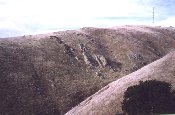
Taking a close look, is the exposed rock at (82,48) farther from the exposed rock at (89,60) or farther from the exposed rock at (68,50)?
the exposed rock at (68,50)

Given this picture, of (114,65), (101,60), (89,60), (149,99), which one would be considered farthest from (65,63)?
(149,99)

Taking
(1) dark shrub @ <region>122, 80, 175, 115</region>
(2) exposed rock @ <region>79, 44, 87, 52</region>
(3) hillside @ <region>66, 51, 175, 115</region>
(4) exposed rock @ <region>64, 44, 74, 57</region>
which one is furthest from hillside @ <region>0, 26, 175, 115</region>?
(1) dark shrub @ <region>122, 80, 175, 115</region>

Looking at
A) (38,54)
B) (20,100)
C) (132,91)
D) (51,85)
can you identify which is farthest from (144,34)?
(132,91)

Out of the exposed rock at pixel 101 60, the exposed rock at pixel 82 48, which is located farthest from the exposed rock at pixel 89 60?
the exposed rock at pixel 82 48

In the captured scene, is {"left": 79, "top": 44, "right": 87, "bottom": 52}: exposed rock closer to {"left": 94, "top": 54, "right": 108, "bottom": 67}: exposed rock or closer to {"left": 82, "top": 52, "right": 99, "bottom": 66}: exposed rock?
{"left": 82, "top": 52, "right": 99, "bottom": 66}: exposed rock

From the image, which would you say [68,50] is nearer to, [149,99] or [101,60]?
[101,60]
